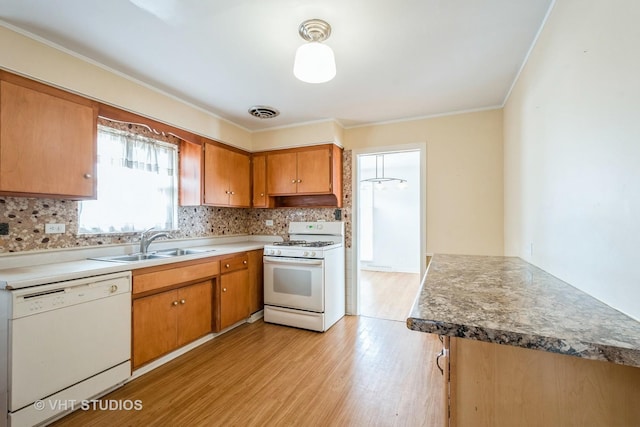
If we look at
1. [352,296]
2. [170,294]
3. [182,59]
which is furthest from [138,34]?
[352,296]

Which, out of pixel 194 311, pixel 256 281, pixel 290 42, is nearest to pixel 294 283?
pixel 256 281

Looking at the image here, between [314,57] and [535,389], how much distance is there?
1862 mm

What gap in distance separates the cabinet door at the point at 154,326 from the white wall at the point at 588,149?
8.89ft

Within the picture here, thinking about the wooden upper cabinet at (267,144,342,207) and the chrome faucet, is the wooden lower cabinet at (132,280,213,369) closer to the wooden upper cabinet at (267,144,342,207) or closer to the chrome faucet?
the chrome faucet

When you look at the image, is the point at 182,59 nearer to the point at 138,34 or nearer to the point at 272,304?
the point at 138,34

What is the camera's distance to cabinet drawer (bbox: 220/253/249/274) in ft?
9.62

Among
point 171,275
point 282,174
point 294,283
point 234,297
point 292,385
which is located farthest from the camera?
point 282,174

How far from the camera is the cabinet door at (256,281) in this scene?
335 cm

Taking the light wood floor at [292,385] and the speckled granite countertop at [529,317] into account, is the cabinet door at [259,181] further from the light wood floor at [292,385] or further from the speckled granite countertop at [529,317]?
the speckled granite countertop at [529,317]

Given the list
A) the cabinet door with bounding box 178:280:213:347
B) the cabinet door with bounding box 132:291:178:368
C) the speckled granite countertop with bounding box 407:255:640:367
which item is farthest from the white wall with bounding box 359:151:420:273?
the speckled granite countertop with bounding box 407:255:640:367

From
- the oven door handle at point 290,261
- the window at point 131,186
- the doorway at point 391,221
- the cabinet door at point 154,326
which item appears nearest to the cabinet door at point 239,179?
the window at point 131,186

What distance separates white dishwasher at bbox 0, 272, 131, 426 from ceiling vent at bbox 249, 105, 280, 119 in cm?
203

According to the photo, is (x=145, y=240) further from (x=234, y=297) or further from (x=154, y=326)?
(x=234, y=297)

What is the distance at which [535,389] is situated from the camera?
0.85 m
